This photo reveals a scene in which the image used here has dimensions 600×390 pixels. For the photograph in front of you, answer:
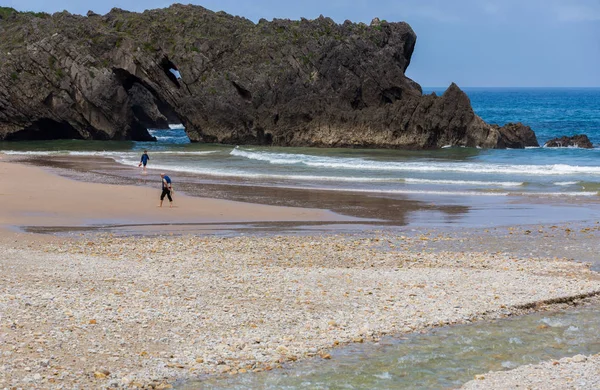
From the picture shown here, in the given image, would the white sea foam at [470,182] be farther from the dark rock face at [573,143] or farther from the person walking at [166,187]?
the dark rock face at [573,143]

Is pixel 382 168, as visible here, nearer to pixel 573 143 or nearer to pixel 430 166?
pixel 430 166

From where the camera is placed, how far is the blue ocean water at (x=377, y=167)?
3491 cm

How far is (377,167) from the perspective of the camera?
45.3m

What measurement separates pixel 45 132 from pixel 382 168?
39675mm

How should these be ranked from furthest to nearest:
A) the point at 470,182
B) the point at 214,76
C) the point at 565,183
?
the point at 214,76 → the point at 470,182 → the point at 565,183

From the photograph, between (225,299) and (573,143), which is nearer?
(225,299)

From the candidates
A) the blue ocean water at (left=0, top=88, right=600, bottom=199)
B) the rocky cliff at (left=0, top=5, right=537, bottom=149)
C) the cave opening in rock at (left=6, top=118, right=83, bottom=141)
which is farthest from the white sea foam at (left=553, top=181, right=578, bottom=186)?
the cave opening in rock at (left=6, top=118, right=83, bottom=141)

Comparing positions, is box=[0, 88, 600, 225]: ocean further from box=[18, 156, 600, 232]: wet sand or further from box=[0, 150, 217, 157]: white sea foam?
box=[18, 156, 600, 232]: wet sand

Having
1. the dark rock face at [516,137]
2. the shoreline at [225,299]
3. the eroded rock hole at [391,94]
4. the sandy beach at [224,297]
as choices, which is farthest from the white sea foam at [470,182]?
the eroded rock hole at [391,94]

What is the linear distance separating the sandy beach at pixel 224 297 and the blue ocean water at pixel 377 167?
14.1m

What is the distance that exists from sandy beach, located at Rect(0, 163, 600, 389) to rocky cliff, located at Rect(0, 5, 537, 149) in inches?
1700

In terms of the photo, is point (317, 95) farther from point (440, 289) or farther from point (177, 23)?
point (440, 289)

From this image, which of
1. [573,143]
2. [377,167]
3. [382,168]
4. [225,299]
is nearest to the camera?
[225,299]

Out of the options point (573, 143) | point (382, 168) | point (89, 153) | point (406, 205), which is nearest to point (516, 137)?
point (573, 143)
